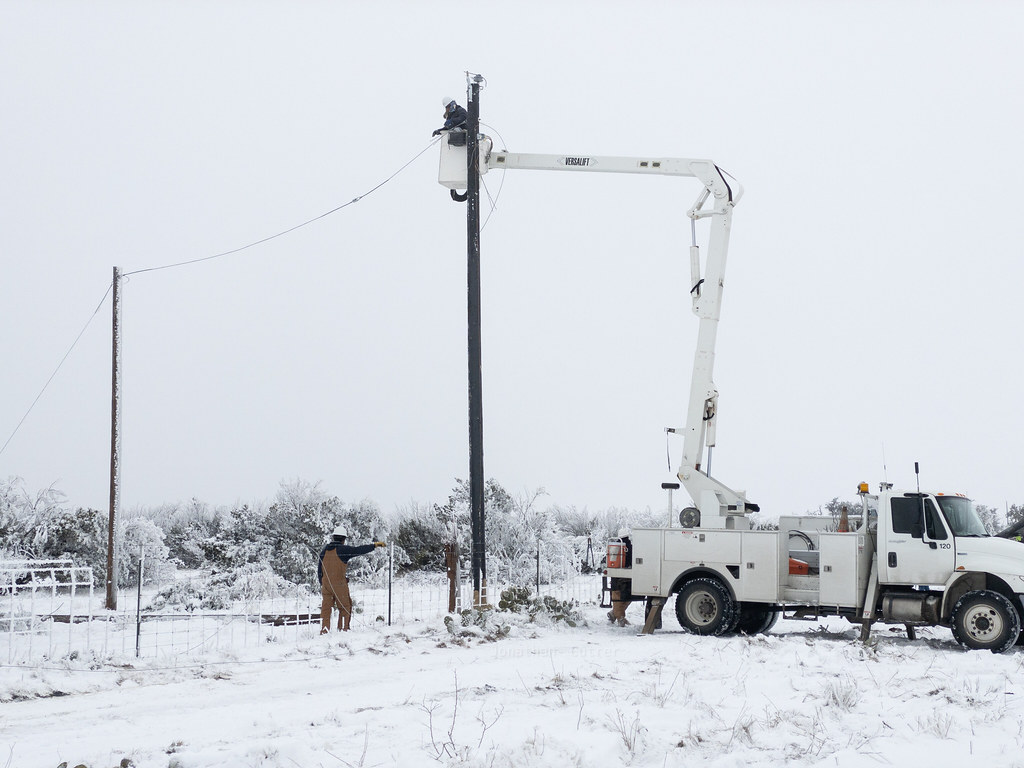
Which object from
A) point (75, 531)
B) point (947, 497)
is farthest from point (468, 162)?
point (75, 531)

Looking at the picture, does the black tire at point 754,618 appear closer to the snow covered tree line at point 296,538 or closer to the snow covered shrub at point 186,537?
the snow covered tree line at point 296,538

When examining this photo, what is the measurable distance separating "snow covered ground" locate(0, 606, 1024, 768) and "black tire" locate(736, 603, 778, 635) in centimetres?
199

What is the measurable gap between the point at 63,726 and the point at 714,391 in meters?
12.2

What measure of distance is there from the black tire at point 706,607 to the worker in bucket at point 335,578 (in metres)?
5.20

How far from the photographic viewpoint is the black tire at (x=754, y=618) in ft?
54.9

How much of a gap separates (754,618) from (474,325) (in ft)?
24.7

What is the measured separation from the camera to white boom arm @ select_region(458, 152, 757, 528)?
57.6 feet

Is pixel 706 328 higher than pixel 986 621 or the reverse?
higher

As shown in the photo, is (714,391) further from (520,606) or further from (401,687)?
(401,687)

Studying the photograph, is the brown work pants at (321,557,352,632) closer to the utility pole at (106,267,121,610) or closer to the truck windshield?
the truck windshield

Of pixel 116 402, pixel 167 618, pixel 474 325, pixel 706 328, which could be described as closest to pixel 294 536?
pixel 116 402

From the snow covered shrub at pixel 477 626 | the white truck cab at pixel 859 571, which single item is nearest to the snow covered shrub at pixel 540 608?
the snow covered shrub at pixel 477 626

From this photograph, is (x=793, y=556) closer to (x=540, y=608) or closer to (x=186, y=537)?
(x=540, y=608)

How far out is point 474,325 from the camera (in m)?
→ 19.6
